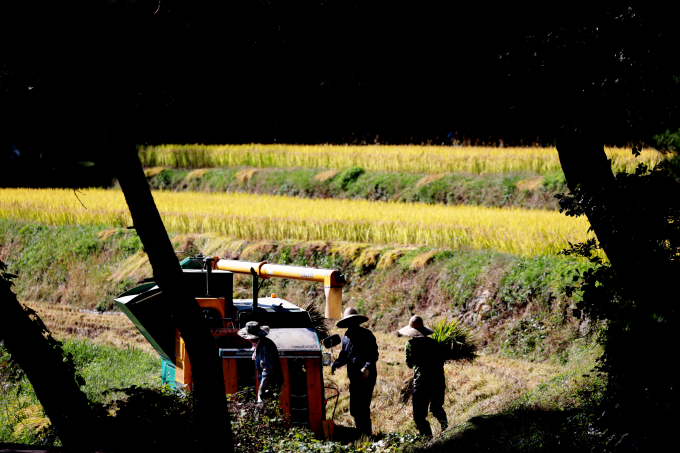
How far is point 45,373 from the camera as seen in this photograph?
6391 mm

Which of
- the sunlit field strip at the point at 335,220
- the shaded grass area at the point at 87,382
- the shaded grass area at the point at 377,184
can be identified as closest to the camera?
the shaded grass area at the point at 87,382

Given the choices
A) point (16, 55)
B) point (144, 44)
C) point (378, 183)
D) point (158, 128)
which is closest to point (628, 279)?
point (16, 55)

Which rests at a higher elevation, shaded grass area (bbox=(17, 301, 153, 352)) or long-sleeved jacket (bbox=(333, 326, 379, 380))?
long-sleeved jacket (bbox=(333, 326, 379, 380))

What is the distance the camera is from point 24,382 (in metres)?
11.8

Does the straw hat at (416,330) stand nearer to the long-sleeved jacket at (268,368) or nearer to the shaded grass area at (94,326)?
the long-sleeved jacket at (268,368)

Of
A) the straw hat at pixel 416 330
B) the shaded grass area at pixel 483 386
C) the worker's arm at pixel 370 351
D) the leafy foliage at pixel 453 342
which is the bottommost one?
the shaded grass area at pixel 483 386

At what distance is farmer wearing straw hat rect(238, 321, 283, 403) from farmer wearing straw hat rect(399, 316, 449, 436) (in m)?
1.75

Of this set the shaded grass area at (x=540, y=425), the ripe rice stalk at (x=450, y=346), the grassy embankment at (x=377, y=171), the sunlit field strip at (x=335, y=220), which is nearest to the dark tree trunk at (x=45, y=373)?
the shaded grass area at (x=540, y=425)

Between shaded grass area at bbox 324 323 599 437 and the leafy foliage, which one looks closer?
shaded grass area at bbox 324 323 599 437

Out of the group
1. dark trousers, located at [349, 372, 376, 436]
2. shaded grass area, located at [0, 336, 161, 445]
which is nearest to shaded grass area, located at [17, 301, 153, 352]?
shaded grass area, located at [0, 336, 161, 445]

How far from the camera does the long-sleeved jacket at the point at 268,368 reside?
7.87m

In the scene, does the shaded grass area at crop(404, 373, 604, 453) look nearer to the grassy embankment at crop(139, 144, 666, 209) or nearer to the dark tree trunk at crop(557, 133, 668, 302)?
the dark tree trunk at crop(557, 133, 668, 302)

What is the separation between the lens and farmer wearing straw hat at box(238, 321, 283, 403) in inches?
310

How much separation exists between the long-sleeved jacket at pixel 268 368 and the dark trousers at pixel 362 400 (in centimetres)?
126
